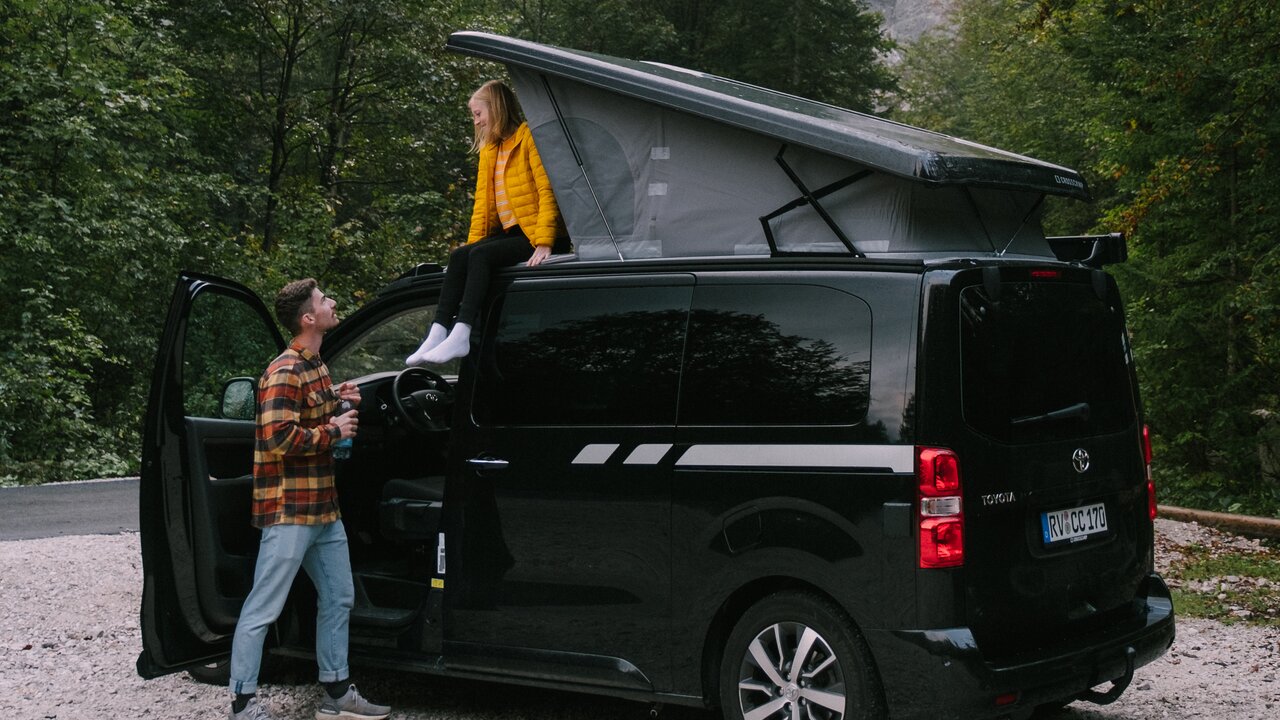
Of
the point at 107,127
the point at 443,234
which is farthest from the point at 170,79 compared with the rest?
the point at 443,234

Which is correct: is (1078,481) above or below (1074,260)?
below

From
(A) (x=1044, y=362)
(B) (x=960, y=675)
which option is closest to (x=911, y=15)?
(A) (x=1044, y=362)

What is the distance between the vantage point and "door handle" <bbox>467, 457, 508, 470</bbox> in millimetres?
5199

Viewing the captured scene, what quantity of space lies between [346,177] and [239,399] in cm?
2040

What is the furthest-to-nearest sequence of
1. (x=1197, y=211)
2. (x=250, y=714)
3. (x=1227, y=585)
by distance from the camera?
(x=1197, y=211) < (x=1227, y=585) < (x=250, y=714)

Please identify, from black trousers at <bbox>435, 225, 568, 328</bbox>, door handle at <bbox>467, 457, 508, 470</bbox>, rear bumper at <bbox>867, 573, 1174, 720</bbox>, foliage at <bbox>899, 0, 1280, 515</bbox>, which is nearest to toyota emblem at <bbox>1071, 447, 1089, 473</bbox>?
rear bumper at <bbox>867, 573, 1174, 720</bbox>

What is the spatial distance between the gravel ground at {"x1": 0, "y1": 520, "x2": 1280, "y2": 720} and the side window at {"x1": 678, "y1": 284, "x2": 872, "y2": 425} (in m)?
1.66

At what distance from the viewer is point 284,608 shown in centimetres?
579

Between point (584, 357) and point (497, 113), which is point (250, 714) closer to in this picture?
point (584, 357)

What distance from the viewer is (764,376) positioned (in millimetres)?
4551

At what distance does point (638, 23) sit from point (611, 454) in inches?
1101

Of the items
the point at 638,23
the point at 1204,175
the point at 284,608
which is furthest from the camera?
the point at 638,23

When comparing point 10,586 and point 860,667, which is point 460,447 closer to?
point 860,667

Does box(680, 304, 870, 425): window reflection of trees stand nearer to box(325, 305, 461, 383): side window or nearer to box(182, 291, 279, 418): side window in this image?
box(325, 305, 461, 383): side window
